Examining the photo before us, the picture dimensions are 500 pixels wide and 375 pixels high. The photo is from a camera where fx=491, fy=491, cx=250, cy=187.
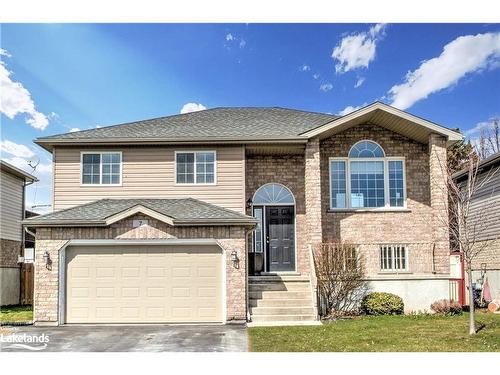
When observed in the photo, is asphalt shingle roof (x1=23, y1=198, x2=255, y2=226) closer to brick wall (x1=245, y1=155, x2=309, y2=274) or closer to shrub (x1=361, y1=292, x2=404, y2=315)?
brick wall (x1=245, y1=155, x2=309, y2=274)

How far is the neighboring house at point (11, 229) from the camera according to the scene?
18.0m

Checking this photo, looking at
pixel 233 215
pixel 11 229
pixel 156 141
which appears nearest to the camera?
pixel 233 215

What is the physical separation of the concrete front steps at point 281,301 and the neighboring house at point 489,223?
7163mm

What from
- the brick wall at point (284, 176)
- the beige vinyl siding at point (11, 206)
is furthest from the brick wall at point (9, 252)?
the brick wall at point (284, 176)

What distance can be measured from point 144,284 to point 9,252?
8.93 m

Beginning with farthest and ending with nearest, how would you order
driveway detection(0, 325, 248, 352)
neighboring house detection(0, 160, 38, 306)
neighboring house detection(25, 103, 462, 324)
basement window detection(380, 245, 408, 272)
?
neighboring house detection(0, 160, 38, 306), basement window detection(380, 245, 408, 272), neighboring house detection(25, 103, 462, 324), driveway detection(0, 325, 248, 352)

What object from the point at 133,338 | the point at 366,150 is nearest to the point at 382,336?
the point at 133,338

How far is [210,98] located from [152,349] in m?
11.0

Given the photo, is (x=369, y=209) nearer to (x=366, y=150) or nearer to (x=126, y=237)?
(x=366, y=150)

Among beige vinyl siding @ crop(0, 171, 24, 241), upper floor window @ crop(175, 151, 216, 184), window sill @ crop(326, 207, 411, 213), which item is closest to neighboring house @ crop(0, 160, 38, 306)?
beige vinyl siding @ crop(0, 171, 24, 241)

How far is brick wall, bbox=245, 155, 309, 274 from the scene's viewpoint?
15.2 metres

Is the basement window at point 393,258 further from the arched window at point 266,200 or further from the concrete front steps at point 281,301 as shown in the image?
the arched window at point 266,200

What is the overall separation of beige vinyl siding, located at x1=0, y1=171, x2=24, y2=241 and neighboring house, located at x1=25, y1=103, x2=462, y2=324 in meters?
5.29

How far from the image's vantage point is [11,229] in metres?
19.2
